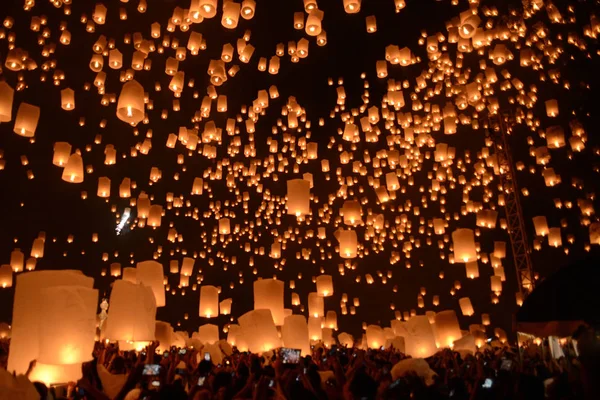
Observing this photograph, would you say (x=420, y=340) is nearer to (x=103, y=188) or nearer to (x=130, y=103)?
(x=130, y=103)

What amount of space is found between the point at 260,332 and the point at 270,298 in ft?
3.51

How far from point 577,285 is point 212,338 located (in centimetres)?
964

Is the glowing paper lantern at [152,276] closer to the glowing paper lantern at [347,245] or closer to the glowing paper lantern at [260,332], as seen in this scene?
the glowing paper lantern at [260,332]

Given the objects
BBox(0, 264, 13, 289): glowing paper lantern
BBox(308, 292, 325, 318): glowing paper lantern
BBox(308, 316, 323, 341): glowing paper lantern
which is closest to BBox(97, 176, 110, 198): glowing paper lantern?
BBox(0, 264, 13, 289): glowing paper lantern

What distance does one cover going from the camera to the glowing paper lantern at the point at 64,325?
13.3 feet

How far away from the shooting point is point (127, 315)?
5.47 m

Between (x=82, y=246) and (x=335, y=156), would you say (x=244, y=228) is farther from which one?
(x=82, y=246)

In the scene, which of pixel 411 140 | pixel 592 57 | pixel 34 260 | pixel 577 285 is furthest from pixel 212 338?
pixel 592 57

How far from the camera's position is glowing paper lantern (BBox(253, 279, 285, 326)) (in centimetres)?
865

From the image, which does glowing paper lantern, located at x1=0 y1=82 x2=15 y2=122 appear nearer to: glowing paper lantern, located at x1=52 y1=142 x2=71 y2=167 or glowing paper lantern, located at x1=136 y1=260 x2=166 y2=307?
glowing paper lantern, located at x1=52 y1=142 x2=71 y2=167

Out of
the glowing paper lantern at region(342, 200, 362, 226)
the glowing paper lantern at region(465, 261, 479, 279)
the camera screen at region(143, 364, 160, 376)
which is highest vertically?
the glowing paper lantern at region(342, 200, 362, 226)

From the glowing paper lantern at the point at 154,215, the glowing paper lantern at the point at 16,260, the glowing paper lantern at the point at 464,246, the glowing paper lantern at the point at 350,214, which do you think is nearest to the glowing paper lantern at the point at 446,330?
the glowing paper lantern at the point at 464,246

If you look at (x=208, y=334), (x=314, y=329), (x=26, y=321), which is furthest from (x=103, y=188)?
(x=26, y=321)

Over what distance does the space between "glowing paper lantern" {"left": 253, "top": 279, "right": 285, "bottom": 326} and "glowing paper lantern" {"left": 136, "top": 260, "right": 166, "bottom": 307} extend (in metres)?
1.49
